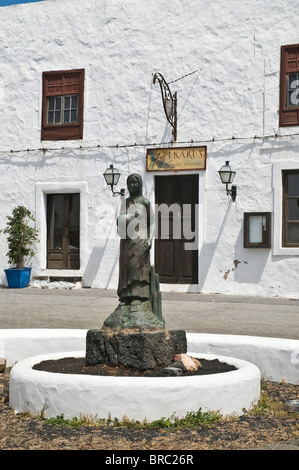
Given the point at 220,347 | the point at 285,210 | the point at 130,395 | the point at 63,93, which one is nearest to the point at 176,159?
the point at 285,210

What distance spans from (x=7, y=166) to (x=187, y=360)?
11.6 metres

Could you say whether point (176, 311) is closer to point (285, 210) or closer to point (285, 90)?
point (285, 210)

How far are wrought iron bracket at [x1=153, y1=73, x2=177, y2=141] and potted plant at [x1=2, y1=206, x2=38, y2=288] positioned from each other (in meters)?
4.03

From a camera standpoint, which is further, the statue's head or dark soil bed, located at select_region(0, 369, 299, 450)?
the statue's head

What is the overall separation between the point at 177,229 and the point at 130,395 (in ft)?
33.1

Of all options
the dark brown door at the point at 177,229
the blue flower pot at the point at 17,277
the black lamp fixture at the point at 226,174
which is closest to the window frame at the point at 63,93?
the dark brown door at the point at 177,229

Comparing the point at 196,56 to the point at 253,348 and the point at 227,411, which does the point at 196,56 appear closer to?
the point at 253,348

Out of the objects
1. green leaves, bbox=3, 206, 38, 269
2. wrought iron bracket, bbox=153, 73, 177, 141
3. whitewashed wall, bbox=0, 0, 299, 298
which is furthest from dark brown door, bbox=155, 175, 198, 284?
green leaves, bbox=3, 206, 38, 269

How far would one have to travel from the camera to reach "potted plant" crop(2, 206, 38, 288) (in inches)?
617

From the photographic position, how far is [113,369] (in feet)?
18.7

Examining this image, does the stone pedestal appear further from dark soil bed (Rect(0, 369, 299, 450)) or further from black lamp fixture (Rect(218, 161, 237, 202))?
black lamp fixture (Rect(218, 161, 237, 202))

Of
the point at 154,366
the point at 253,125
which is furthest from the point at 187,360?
the point at 253,125

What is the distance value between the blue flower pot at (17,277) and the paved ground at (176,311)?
65 cm

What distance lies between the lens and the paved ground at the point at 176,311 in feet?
30.6
